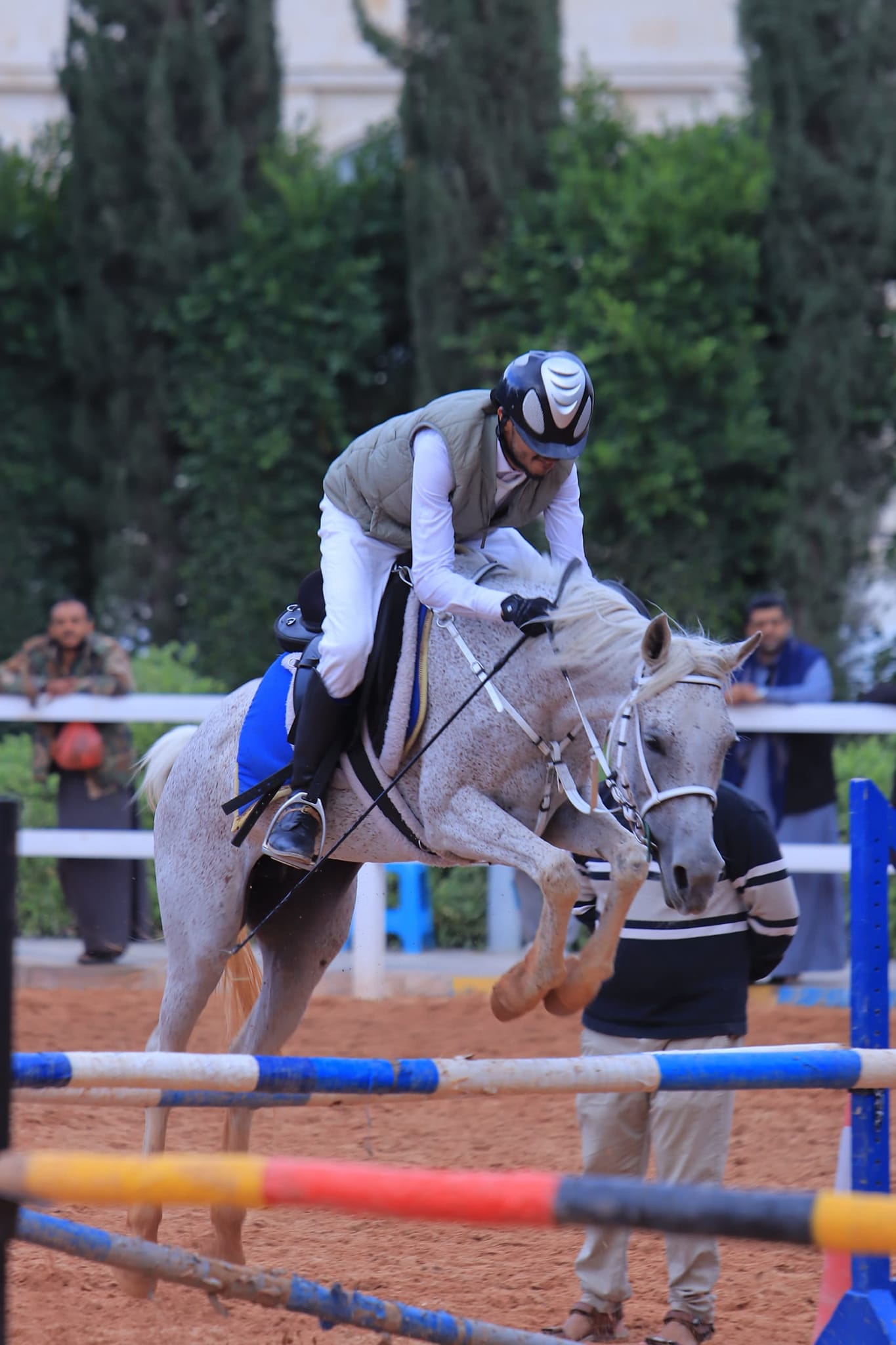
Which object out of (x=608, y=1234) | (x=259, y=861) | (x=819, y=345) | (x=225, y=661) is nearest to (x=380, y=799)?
(x=259, y=861)

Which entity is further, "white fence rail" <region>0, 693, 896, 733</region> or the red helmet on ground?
the red helmet on ground

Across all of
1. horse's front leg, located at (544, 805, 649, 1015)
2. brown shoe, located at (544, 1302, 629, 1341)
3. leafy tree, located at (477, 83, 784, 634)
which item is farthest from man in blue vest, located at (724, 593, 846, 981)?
horse's front leg, located at (544, 805, 649, 1015)

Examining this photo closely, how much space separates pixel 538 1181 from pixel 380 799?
2.28m

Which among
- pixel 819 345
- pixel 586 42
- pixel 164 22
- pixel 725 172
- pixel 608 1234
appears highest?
pixel 586 42

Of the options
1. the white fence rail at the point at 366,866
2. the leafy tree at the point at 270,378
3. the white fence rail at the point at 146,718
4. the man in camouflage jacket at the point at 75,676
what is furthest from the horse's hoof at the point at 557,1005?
the leafy tree at the point at 270,378

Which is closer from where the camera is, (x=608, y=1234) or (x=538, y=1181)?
(x=538, y=1181)

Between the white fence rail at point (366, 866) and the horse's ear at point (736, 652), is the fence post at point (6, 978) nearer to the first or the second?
the horse's ear at point (736, 652)

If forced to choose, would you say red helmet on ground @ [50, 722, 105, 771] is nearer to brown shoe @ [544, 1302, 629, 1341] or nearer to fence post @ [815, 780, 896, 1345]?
brown shoe @ [544, 1302, 629, 1341]

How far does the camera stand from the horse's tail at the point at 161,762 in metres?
4.90

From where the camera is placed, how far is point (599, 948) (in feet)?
11.7

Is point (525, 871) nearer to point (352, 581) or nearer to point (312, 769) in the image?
point (312, 769)

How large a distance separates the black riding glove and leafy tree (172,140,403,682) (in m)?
A: 6.99

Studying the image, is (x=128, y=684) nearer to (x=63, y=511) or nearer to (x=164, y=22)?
(x=63, y=511)

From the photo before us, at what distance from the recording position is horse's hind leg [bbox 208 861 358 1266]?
180 inches
